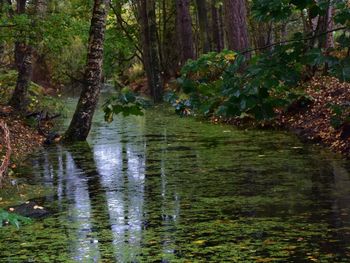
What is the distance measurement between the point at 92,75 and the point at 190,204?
245 inches

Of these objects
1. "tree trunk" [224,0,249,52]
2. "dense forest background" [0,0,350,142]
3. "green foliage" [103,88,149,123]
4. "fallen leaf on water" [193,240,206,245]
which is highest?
"tree trunk" [224,0,249,52]

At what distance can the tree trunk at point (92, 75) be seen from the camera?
1218cm

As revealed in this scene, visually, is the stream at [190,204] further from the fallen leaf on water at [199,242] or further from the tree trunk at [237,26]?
the tree trunk at [237,26]

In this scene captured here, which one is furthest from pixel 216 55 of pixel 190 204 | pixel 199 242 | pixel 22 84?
pixel 22 84

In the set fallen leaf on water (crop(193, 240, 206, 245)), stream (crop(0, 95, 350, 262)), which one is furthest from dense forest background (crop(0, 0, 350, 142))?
fallen leaf on water (crop(193, 240, 206, 245))

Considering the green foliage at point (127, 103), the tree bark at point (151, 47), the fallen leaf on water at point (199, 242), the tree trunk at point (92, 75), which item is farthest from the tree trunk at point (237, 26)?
the green foliage at point (127, 103)

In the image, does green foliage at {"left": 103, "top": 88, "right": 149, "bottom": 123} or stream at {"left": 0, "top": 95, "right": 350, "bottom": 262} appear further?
stream at {"left": 0, "top": 95, "right": 350, "bottom": 262}

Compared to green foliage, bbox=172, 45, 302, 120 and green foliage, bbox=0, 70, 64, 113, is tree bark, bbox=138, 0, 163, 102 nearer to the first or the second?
green foliage, bbox=0, 70, 64, 113

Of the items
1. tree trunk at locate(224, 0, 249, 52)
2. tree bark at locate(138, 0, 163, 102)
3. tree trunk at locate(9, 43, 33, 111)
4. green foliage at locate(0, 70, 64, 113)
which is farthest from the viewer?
tree bark at locate(138, 0, 163, 102)

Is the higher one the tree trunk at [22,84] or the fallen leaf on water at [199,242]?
the tree trunk at [22,84]

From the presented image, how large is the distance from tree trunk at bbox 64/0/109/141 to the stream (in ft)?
2.73

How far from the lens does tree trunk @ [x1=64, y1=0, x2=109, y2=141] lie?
1218 centimetres

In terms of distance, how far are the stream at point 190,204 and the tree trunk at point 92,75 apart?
831mm

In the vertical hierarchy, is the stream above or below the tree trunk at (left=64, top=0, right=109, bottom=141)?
below
